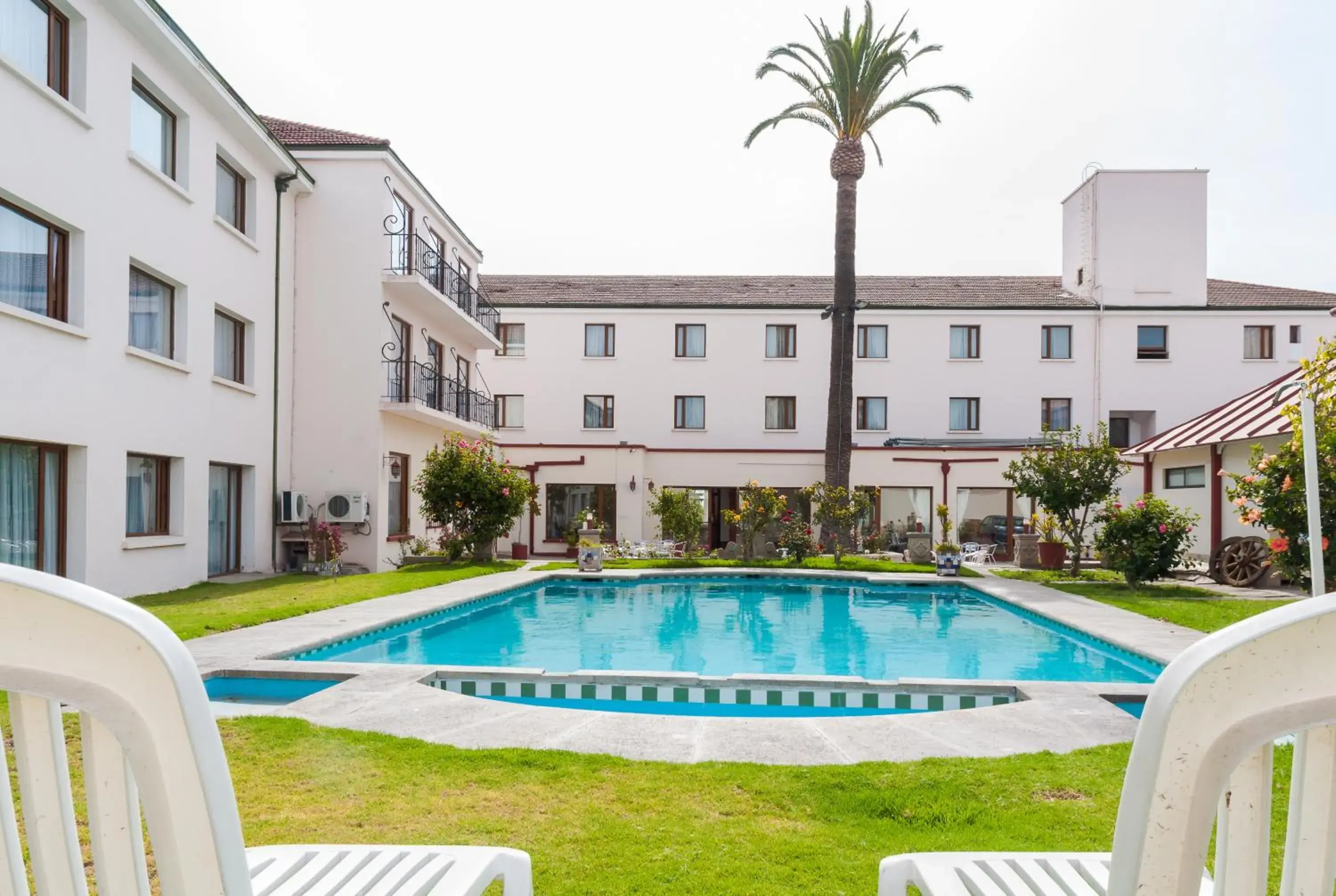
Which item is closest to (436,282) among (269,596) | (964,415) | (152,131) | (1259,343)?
(152,131)

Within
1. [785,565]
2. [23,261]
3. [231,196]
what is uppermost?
[231,196]

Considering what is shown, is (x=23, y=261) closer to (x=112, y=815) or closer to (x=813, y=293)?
(x=112, y=815)

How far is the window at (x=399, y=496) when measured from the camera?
20391 millimetres

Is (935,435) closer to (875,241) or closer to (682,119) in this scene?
(875,241)

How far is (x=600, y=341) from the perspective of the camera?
31.0 meters

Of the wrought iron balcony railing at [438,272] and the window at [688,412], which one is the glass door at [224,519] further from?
the window at [688,412]

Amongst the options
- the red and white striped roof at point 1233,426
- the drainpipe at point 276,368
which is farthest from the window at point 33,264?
the red and white striped roof at point 1233,426

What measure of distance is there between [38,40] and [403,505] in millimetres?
11968

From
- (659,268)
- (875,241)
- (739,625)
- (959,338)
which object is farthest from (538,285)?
(739,625)

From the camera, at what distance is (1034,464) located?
19281 millimetres

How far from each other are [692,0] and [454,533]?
12.8 metres

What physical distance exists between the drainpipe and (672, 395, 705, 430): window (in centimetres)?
1516

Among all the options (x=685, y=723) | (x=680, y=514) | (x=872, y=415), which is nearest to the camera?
(x=685, y=723)

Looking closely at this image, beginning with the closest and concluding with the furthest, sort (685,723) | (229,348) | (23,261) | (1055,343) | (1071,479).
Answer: (685,723), (23,261), (229,348), (1071,479), (1055,343)
